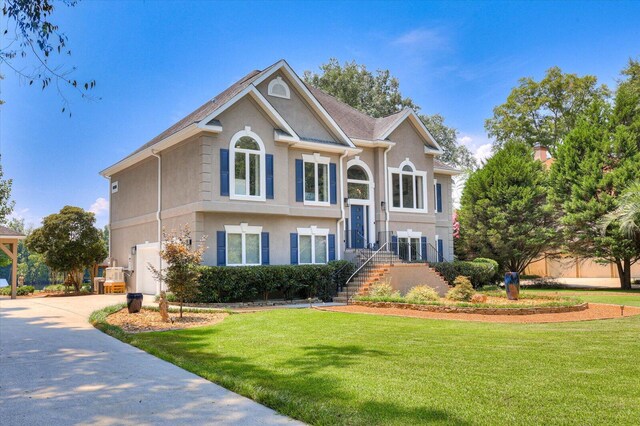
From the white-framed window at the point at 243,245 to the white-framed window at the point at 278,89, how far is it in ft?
18.5

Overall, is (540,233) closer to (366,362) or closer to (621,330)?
(621,330)

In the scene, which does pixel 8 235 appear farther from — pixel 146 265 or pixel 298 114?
pixel 298 114

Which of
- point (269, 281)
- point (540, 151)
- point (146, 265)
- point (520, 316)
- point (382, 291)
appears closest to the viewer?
point (520, 316)

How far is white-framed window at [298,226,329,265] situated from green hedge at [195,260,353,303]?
1133 millimetres

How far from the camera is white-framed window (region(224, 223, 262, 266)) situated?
19609 millimetres

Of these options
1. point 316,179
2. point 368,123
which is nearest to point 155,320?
point 316,179

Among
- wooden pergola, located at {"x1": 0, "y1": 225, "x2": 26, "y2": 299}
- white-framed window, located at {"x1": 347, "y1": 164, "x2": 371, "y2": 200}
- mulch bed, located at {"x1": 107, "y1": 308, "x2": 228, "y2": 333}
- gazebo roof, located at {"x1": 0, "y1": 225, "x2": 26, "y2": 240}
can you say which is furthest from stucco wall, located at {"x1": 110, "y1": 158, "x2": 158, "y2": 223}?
white-framed window, located at {"x1": 347, "y1": 164, "x2": 371, "y2": 200}

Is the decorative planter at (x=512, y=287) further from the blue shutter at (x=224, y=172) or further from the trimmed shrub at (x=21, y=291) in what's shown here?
the trimmed shrub at (x=21, y=291)

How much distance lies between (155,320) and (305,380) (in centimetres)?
832

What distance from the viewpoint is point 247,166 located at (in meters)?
19.8

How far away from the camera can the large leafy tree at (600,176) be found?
83.1 feet

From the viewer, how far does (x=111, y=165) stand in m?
26.1

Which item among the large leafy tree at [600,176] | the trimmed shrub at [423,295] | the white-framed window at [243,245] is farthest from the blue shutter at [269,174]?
the large leafy tree at [600,176]

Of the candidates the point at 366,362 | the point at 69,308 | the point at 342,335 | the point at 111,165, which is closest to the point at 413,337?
the point at 342,335
